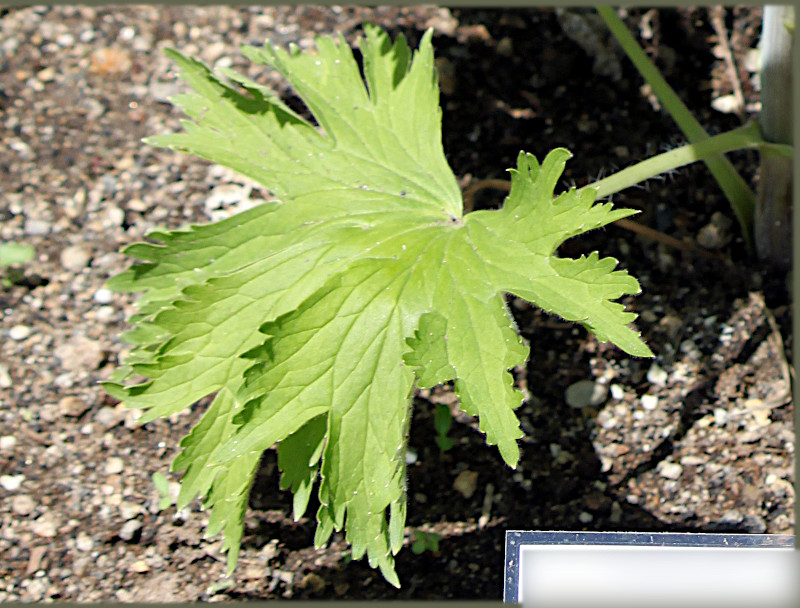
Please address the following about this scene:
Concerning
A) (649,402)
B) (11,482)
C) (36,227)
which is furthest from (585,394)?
(36,227)

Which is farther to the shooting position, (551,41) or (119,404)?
(551,41)

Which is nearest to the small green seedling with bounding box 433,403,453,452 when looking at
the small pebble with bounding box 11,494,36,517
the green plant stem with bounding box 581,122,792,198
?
the green plant stem with bounding box 581,122,792,198

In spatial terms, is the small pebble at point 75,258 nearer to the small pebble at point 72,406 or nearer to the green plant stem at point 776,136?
the small pebble at point 72,406

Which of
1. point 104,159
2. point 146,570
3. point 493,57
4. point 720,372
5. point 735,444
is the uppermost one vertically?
point 493,57

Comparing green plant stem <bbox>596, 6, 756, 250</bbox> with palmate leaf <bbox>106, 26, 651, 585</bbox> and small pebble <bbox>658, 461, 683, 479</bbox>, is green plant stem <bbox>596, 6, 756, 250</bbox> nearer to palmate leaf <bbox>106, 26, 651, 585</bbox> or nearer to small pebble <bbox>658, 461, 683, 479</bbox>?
palmate leaf <bbox>106, 26, 651, 585</bbox>

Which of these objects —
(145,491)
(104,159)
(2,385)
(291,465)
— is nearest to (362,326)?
(291,465)

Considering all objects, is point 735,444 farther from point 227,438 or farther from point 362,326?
point 227,438

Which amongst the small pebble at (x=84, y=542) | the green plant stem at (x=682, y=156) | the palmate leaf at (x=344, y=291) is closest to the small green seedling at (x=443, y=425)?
the palmate leaf at (x=344, y=291)

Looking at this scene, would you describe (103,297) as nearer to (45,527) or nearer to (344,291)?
(45,527)
